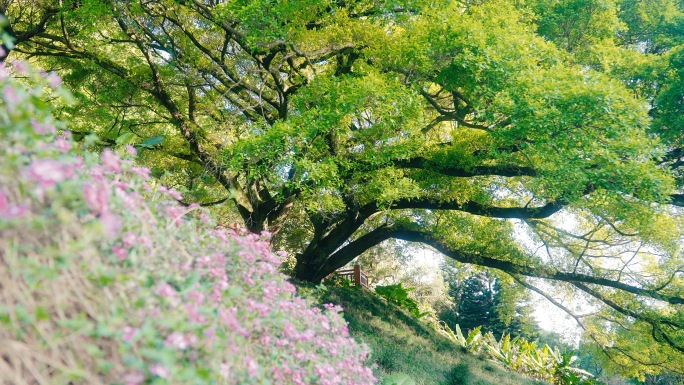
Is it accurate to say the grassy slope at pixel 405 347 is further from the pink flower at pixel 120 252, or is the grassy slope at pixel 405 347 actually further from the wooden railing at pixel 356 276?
the pink flower at pixel 120 252

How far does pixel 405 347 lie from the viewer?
31.9 feet

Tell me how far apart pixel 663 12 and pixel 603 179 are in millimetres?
4747

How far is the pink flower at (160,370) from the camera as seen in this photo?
1.43 meters

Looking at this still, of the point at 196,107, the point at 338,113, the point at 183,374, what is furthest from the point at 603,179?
the point at 196,107

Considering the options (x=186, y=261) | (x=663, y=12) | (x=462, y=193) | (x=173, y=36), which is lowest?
(x=186, y=261)

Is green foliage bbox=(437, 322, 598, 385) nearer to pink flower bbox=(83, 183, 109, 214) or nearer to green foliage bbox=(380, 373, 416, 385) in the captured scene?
green foliage bbox=(380, 373, 416, 385)

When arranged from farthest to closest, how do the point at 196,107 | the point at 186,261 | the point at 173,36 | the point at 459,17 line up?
1. the point at 196,107
2. the point at 173,36
3. the point at 459,17
4. the point at 186,261

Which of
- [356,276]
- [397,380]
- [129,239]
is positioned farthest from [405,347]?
[129,239]

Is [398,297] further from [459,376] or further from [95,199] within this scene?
[95,199]

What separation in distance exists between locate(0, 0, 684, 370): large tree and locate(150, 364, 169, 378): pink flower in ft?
10.7

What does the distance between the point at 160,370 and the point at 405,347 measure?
888 centimetres

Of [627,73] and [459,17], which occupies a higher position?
[627,73]

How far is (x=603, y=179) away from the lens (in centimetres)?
647

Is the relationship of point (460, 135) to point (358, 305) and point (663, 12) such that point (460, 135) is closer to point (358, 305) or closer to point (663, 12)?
point (663, 12)
